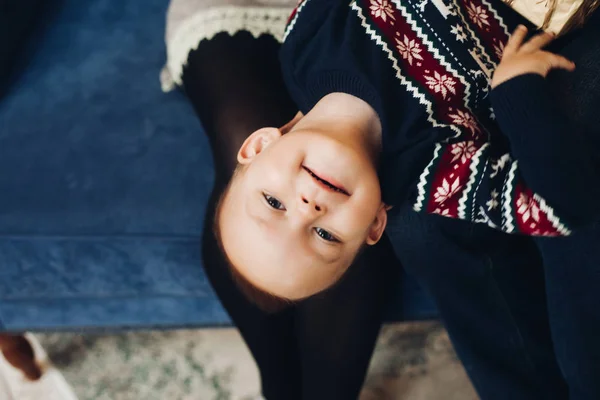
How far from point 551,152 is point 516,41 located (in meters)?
0.17

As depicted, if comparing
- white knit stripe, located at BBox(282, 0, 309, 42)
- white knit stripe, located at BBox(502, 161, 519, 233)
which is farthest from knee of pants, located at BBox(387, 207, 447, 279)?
white knit stripe, located at BBox(282, 0, 309, 42)

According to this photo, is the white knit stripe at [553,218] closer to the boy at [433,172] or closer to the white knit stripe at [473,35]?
the boy at [433,172]

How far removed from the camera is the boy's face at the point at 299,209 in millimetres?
704

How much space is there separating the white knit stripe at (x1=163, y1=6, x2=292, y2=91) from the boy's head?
218mm

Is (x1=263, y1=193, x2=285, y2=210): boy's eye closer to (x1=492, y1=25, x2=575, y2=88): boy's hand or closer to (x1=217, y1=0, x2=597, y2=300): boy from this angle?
(x1=217, y1=0, x2=597, y2=300): boy

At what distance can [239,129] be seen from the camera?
2.82 ft

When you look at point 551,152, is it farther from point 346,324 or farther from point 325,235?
point 346,324

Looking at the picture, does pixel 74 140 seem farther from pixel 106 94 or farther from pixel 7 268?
pixel 7 268

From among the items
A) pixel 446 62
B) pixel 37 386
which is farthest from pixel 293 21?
pixel 37 386

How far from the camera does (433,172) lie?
750mm

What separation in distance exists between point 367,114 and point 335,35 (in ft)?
0.40

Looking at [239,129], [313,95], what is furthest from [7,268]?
[313,95]

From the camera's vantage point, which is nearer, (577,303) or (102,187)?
(577,303)

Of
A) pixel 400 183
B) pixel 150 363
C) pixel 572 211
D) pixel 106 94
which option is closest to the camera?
pixel 572 211
